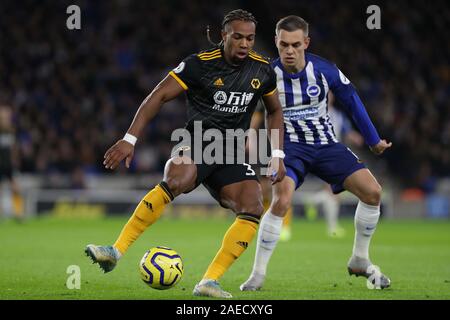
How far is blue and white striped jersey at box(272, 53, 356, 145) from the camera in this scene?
7.28 meters

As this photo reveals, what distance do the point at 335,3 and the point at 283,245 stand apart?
13.5 meters

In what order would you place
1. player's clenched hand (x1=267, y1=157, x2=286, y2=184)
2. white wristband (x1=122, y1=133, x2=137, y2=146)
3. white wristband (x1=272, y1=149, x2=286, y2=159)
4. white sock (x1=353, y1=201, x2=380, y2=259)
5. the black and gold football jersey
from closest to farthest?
white wristband (x1=122, y1=133, x2=137, y2=146)
the black and gold football jersey
player's clenched hand (x1=267, y1=157, x2=286, y2=184)
white wristband (x1=272, y1=149, x2=286, y2=159)
white sock (x1=353, y1=201, x2=380, y2=259)

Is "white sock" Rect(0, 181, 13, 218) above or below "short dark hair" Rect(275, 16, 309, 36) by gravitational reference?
below

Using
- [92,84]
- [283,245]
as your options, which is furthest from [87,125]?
[283,245]

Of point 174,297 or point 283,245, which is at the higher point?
point 174,297

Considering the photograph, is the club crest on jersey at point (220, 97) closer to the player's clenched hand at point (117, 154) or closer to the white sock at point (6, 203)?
the player's clenched hand at point (117, 154)

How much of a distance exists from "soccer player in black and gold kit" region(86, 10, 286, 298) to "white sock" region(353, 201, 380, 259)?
0.93 meters

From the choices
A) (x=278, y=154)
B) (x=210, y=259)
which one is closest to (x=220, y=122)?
(x=278, y=154)

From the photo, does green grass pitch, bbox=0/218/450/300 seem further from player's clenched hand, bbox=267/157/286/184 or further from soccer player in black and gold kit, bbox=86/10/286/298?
player's clenched hand, bbox=267/157/286/184

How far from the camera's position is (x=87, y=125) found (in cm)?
2097

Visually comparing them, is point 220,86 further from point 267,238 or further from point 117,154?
point 267,238

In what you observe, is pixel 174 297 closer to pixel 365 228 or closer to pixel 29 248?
pixel 365 228

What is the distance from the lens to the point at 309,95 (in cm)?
728

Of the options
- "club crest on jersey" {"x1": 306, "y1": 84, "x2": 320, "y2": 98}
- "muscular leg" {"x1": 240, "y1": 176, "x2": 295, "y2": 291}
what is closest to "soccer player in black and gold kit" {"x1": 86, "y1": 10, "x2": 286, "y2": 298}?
"muscular leg" {"x1": 240, "y1": 176, "x2": 295, "y2": 291}
